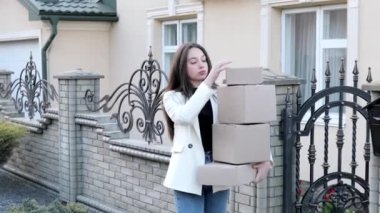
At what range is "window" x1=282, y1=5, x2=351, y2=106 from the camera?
28.8 feet

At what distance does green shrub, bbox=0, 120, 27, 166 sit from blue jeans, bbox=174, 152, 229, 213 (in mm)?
5050

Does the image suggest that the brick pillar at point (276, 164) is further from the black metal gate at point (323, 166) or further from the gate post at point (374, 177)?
the gate post at point (374, 177)

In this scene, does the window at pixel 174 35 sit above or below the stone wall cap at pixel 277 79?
above

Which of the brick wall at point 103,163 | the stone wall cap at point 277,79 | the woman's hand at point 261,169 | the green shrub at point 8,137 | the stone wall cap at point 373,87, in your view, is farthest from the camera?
the green shrub at point 8,137

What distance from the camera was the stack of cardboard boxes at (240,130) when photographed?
404cm

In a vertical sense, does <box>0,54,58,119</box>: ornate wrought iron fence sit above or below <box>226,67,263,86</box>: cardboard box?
below

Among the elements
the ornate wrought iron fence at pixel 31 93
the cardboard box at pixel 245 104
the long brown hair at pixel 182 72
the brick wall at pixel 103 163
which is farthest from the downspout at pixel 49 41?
the cardboard box at pixel 245 104

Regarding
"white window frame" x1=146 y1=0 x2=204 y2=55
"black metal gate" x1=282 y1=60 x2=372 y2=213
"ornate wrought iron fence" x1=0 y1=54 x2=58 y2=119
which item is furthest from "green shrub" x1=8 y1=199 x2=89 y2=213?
"white window frame" x1=146 y1=0 x2=204 y2=55

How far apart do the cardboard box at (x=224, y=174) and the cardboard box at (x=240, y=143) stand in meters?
0.05

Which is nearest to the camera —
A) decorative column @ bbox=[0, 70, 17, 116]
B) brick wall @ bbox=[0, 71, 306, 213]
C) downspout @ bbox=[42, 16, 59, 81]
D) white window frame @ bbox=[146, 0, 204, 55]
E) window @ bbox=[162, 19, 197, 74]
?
brick wall @ bbox=[0, 71, 306, 213]

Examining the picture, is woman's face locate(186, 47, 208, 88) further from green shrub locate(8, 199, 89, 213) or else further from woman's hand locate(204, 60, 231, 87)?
green shrub locate(8, 199, 89, 213)

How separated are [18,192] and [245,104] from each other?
18.4ft

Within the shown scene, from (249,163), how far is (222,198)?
0.35 metres

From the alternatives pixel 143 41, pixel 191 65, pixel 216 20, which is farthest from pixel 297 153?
pixel 143 41
